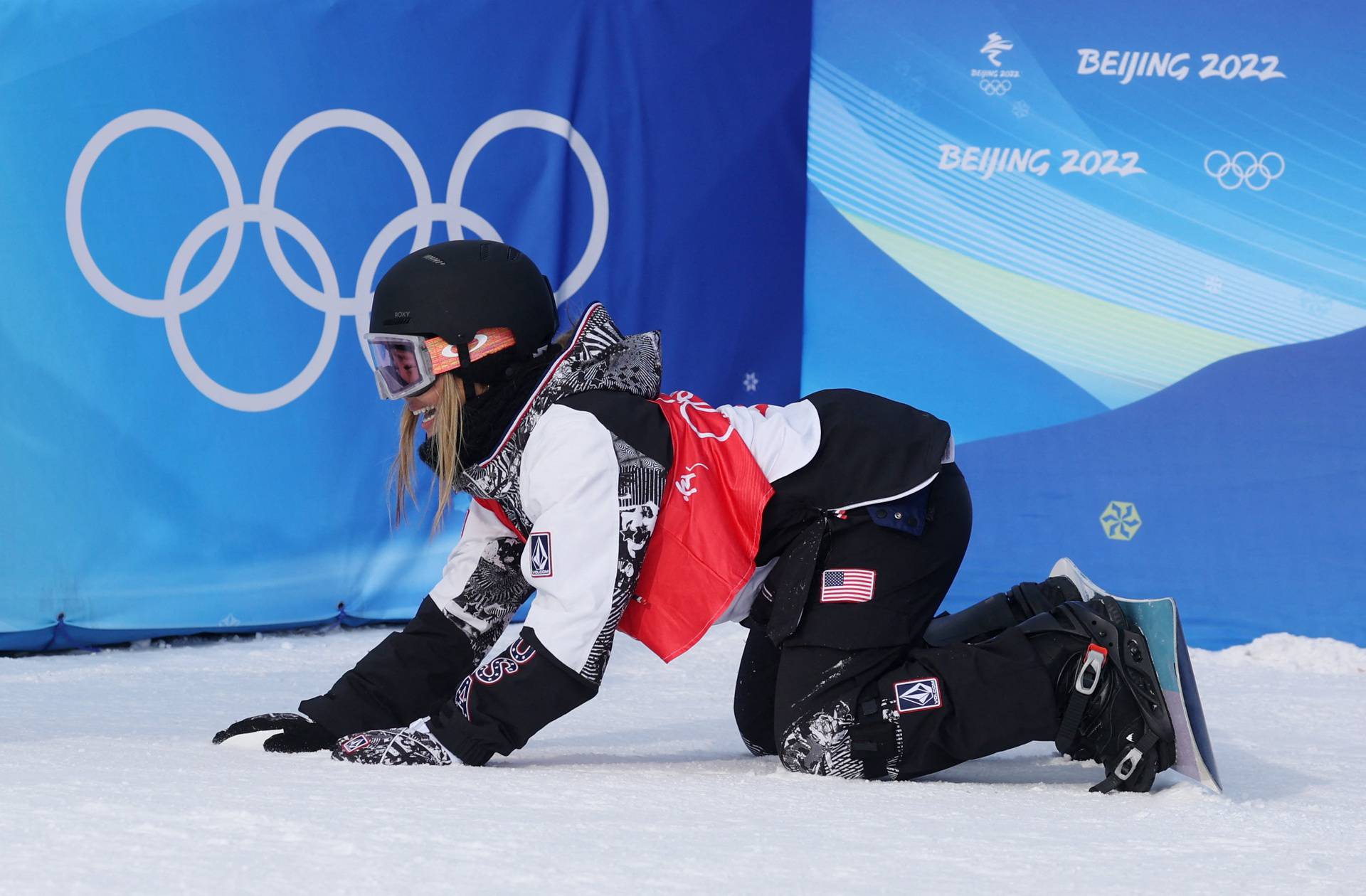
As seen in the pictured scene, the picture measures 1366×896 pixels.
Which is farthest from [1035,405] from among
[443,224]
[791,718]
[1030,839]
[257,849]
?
[257,849]

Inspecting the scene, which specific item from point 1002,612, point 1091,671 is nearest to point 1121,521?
point 1002,612

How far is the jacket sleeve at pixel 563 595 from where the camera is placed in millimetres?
1716

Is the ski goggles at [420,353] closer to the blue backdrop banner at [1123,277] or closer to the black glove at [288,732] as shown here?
the black glove at [288,732]

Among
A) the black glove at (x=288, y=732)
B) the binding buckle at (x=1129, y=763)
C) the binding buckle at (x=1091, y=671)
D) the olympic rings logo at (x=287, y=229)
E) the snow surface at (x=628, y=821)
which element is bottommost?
the black glove at (x=288, y=732)

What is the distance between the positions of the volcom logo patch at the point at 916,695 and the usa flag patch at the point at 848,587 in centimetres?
13

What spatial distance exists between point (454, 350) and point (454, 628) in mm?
448

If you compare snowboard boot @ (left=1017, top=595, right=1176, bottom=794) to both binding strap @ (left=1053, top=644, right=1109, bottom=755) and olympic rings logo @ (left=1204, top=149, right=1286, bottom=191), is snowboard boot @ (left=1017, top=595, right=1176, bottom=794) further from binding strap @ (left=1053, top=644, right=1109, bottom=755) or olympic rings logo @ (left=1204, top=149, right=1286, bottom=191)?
olympic rings logo @ (left=1204, top=149, right=1286, bottom=191)

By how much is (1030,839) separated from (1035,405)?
2.52m

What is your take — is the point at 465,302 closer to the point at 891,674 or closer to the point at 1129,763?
the point at 891,674

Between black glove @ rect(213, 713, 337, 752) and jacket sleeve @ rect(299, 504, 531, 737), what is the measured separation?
0.39 feet

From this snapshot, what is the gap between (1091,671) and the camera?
1.80 m

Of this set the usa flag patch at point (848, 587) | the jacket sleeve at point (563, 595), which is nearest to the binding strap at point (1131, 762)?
the usa flag patch at point (848, 587)

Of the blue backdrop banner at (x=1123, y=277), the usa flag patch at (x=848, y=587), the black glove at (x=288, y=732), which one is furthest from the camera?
the blue backdrop banner at (x=1123, y=277)

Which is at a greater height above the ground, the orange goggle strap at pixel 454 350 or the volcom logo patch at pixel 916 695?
the orange goggle strap at pixel 454 350
